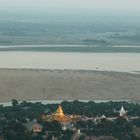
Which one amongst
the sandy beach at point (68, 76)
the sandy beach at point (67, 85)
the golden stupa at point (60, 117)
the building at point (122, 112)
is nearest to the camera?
the golden stupa at point (60, 117)

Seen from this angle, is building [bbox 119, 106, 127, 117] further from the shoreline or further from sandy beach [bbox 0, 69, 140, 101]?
the shoreline

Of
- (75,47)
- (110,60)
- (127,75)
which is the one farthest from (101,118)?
(75,47)

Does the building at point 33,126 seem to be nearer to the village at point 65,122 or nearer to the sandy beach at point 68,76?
the village at point 65,122

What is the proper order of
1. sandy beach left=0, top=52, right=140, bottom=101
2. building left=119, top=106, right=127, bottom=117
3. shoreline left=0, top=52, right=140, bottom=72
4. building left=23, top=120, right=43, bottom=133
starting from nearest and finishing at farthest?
1. building left=23, top=120, right=43, bottom=133
2. building left=119, top=106, right=127, bottom=117
3. sandy beach left=0, top=52, right=140, bottom=101
4. shoreline left=0, top=52, right=140, bottom=72

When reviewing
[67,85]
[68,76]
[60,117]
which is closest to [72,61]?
[68,76]

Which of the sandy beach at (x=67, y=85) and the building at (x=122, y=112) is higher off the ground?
the sandy beach at (x=67, y=85)

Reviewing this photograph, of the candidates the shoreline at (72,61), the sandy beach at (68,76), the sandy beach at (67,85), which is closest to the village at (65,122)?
the sandy beach at (67,85)

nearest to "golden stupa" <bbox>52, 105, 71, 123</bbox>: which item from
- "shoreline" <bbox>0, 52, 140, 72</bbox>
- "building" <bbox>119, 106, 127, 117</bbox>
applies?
"building" <bbox>119, 106, 127, 117</bbox>

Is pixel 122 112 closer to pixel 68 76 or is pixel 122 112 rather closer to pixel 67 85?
pixel 67 85

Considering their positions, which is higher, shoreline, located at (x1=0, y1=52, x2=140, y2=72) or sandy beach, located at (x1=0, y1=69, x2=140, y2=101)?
shoreline, located at (x1=0, y1=52, x2=140, y2=72)
